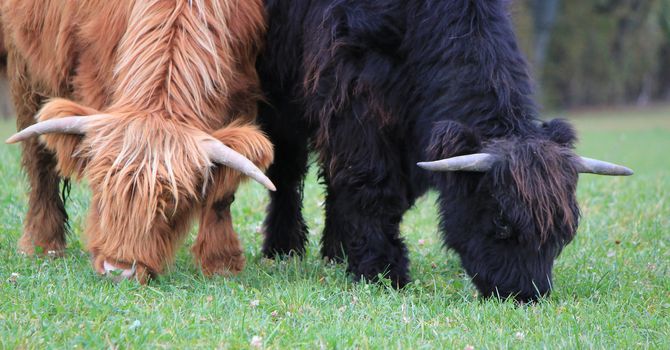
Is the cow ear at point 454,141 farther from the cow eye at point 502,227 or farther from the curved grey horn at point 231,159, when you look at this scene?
the curved grey horn at point 231,159

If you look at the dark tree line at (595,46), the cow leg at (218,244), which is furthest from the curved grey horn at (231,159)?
the dark tree line at (595,46)

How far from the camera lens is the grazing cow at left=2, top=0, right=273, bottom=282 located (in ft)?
16.2

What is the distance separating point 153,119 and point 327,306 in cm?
146

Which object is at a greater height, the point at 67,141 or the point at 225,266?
the point at 67,141

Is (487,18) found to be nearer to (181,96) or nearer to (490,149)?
(490,149)

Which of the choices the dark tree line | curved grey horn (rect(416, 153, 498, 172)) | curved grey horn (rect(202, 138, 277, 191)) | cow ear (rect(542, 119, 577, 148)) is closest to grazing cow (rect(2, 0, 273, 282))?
curved grey horn (rect(202, 138, 277, 191))

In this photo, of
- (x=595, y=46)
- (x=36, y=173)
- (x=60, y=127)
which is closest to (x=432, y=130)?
(x=60, y=127)

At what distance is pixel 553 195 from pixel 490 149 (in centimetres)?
44

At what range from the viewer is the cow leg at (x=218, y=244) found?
551cm

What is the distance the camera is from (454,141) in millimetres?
5102

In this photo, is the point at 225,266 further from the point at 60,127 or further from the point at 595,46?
the point at 595,46

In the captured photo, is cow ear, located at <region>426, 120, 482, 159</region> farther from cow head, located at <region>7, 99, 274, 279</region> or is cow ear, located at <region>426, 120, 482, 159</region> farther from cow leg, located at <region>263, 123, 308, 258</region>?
cow leg, located at <region>263, 123, 308, 258</region>

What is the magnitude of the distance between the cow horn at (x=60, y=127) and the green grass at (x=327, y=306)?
85 cm

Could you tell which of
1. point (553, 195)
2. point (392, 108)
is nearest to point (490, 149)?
point (553, 195)
